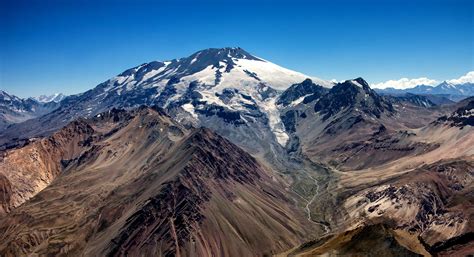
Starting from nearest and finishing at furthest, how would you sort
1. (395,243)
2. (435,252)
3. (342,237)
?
(395,243) < (435,252) < (342,237)

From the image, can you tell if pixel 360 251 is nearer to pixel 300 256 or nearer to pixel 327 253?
pixel 327 253

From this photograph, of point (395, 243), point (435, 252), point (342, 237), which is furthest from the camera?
point (342, 237)

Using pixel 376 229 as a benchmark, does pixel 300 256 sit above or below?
below

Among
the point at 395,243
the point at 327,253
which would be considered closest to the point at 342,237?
the point at 327,253

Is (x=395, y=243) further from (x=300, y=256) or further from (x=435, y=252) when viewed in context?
(x=300, y=256)

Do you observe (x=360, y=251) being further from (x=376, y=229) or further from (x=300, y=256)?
(x=300, y=256)

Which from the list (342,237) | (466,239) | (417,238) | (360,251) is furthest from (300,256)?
(466,239)

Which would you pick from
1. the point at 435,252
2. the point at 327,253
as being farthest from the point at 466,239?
the point at 327,253

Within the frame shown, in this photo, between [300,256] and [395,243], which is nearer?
[395,243]
